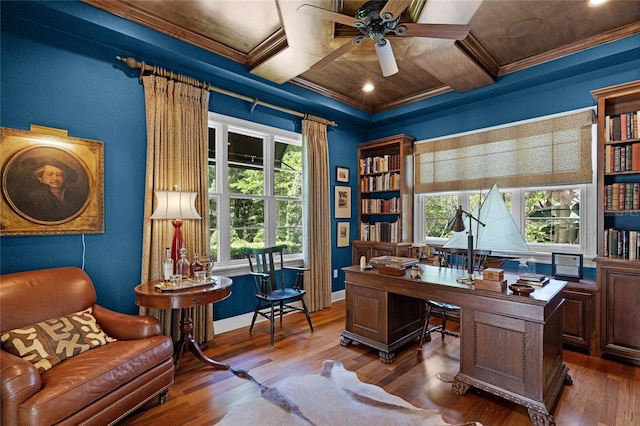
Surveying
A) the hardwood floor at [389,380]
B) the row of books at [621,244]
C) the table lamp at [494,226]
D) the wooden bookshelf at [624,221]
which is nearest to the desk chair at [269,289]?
the hardwood floor at [389,380]

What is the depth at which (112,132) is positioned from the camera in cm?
275

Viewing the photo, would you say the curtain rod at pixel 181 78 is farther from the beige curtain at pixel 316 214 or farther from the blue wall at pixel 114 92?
the beige curtain at pixel 316 214

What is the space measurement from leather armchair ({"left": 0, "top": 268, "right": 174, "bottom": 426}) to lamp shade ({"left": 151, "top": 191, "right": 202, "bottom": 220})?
29.4 inches

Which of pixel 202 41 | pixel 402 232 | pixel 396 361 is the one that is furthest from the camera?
pixel 402 232

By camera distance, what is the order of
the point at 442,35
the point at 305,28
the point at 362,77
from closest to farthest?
the point at 442,35 → the point at 305,28 → the point at 362,77

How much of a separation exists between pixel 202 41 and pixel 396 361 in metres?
3.46

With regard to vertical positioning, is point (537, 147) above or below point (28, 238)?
above

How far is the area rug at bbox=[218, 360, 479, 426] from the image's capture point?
1.90 metres

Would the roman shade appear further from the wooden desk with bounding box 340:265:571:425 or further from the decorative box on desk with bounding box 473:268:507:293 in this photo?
the decorative box on desk with bounding box 473:268:507:293

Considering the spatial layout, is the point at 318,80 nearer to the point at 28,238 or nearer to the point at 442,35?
the point at 442,35

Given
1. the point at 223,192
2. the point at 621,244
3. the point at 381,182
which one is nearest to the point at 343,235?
the point at 381,182

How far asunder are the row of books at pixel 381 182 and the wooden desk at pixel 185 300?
9.38ft

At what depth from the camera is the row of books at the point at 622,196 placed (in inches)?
107

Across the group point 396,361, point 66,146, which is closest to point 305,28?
point 66,146
